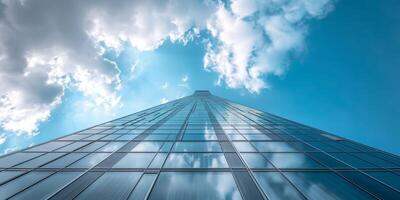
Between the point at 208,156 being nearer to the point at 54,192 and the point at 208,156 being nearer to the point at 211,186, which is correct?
the point at 211,186

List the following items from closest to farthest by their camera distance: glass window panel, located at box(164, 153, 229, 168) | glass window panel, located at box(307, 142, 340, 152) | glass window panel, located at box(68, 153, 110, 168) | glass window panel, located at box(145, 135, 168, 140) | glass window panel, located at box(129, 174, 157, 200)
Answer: glass window panel, located at box(129, 174, 157, 200)
glass window panel, located at box(164, 153, 229, 168)
glass window panel, located at box(68, 153, 110, 168)
glass window panel, located at box(307, 142, 340, 152)
glass window panel, located at box(145, 135, 168, 140)

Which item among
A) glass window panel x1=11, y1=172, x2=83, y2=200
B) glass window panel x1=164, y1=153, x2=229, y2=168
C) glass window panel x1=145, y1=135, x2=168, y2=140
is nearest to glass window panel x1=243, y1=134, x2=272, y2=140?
glass window panel x1=164, y1=153, x2=229, y2=168

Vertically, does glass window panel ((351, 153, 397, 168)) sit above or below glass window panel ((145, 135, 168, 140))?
below

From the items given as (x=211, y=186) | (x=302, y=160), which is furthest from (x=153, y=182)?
(x=302, y=160)

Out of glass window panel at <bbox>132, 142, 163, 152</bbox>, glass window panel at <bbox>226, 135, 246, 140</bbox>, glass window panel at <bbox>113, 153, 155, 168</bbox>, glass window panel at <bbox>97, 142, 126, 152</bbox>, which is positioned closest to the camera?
glass window panel at <bbox>113, 153, 155, 168</bbox>

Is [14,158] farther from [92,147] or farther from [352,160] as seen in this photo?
[352,160]

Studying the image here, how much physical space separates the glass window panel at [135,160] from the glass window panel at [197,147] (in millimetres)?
1655

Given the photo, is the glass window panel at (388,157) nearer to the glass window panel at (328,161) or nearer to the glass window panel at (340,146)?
the glass window panel at (340,146)

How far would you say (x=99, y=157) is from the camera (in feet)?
34.0

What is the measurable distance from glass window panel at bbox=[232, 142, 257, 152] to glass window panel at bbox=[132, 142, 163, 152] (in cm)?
469

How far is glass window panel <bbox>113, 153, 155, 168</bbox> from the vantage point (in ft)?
30.2

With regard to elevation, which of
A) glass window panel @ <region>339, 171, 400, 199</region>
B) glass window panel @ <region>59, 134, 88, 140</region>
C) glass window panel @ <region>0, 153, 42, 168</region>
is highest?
glass window panel @ <region>59, 134, 88, 140</region>

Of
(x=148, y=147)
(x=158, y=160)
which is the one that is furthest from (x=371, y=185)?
(x=148, y=147)

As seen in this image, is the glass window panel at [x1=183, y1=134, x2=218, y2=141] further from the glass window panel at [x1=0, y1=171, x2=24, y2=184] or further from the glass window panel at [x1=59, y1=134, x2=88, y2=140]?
the glass window panel at [x1=0, y1=171, x2=24, y2=184]
